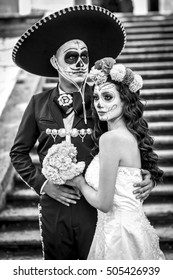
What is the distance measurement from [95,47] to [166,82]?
10.8 feet

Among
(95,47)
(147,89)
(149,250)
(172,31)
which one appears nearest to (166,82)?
(147,89)

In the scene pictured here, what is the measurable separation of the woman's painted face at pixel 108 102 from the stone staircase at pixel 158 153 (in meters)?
1.69

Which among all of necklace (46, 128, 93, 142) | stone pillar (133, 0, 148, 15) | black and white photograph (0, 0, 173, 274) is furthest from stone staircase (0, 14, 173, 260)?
stone pillar (133, 0, 148, 15)

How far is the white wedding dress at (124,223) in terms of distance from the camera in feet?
6.51

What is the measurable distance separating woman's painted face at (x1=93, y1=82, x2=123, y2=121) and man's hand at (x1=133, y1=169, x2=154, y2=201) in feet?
1.09

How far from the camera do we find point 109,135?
75.8 inches

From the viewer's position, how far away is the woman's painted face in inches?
78.4

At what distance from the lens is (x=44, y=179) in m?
2.15

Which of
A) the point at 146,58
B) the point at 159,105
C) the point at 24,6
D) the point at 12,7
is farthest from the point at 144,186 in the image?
the point at 12,7

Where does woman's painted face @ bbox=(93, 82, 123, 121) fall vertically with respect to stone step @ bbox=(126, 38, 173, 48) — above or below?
below

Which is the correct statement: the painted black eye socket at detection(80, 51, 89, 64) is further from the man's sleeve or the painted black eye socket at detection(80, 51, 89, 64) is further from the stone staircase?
the stone staircase

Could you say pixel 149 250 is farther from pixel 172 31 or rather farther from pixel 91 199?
pixel 172 31

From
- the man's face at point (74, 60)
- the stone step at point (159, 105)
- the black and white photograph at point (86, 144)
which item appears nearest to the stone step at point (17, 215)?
the black and white photograph at point (86, 144)

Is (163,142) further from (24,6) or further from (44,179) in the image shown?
(24,6)
